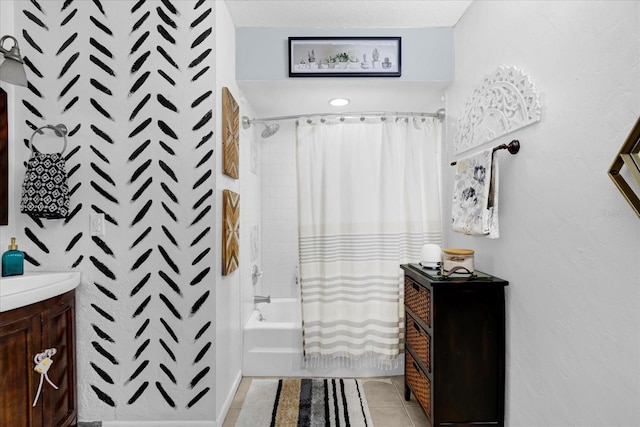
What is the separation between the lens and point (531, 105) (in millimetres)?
1701

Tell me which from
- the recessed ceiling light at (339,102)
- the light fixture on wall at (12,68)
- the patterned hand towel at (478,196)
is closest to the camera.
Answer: the light fixture on wall at (12,68)

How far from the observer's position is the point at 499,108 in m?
1.97

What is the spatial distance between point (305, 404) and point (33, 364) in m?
1.50

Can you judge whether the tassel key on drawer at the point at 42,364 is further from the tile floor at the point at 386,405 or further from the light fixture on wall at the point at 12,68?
the light fixture on wall at the point at 12,68

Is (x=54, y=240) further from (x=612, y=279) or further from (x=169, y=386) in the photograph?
(x=612, y=279)

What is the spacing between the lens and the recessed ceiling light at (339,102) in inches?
117

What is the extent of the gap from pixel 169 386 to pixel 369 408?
1.21 metres

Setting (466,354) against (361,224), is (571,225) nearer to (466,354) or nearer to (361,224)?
(466,354)

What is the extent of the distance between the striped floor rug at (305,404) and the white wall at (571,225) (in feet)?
3.04

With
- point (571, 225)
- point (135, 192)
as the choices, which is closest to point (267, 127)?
point (135, 192)

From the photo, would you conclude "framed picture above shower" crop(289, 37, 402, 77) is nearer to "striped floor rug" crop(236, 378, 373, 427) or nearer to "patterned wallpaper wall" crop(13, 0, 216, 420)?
"patterned wallpaper wall" crop(13, 0, 216, 420)

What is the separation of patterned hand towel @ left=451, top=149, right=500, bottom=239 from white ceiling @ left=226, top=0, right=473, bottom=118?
0.89 meters

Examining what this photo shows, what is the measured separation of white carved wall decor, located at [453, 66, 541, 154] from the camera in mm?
1733

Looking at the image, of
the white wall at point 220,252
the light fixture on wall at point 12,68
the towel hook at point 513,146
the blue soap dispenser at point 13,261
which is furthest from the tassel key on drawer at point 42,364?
the towel hook at point 513,146
